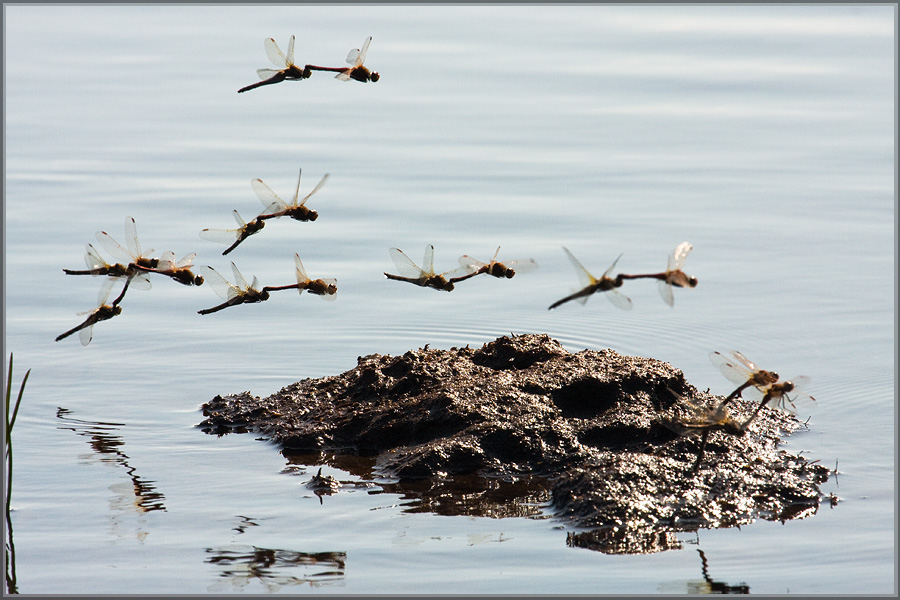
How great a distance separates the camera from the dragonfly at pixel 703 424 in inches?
213

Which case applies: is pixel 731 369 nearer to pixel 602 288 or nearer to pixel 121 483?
pixel 602 288

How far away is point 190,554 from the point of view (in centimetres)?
500

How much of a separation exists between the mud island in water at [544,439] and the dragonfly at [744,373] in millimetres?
483

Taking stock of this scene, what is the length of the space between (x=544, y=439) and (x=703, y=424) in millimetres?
869

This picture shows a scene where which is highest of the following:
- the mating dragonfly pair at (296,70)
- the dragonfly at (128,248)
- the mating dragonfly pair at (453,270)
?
the mating dragonfly pair at (296,70)

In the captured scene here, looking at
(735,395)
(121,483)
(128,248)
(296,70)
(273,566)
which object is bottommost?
(273,566)

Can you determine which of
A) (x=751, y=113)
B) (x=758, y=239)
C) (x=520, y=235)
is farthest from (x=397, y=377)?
(x=751, y=113)

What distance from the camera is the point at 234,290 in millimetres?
5465

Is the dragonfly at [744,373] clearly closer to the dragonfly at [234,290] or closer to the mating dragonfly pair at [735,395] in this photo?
the mating dragonfly pair at [735,395]

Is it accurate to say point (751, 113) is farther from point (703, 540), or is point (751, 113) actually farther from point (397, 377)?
point (703, 540)

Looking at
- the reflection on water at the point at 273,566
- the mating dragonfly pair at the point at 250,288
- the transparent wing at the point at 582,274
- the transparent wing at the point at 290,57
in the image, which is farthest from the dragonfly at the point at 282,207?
the reflection on water at the point at 273,566

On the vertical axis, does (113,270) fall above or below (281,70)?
below

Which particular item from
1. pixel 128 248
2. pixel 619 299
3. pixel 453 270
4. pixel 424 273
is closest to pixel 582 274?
pixel 619 299

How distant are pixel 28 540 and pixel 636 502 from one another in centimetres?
281
